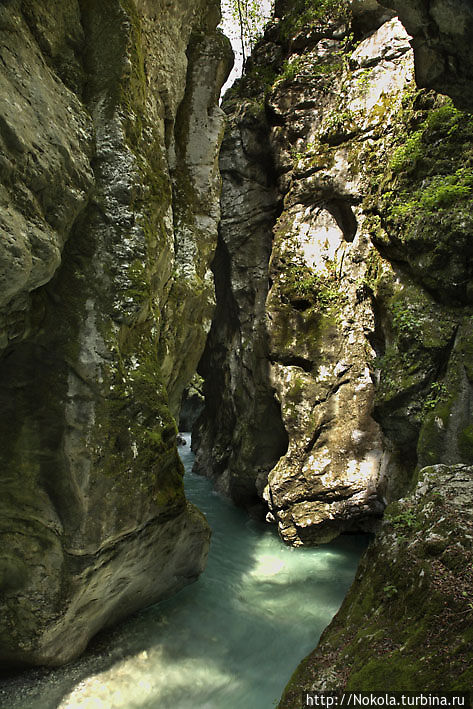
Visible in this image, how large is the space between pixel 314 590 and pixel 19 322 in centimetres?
714

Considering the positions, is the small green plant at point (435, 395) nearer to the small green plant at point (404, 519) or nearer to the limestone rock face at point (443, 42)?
the small green plant at point (404, 519)

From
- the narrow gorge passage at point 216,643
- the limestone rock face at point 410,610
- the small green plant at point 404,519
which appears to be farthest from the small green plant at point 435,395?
the narrow gorge passage at point 216,643

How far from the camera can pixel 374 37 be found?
1082 cm

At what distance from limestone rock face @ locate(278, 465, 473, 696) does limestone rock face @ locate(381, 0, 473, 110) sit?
4052 mm

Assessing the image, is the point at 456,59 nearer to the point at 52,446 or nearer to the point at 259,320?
the point at 52,446

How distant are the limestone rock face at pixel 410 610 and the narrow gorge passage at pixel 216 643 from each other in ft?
8.60

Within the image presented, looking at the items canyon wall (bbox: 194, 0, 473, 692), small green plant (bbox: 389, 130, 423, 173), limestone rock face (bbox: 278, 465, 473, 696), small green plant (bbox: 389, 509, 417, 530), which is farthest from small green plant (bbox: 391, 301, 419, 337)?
small green plant (bbox: 389, 509, 417, 530)

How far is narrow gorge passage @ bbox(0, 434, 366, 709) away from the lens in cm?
527

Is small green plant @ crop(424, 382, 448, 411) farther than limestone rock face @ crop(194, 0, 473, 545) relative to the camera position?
No

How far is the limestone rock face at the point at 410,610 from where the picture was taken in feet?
9.42

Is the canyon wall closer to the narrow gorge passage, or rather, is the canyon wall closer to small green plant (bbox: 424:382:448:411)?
small green plant (bbox: 424:382:448:411)

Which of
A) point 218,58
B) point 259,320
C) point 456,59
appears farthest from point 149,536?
point 218,58

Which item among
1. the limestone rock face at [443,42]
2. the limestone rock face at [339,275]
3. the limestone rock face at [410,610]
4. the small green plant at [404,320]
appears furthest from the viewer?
the small green plant at [404,320]

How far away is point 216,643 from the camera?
6508mm
